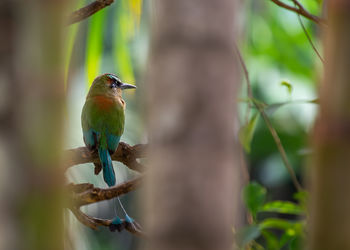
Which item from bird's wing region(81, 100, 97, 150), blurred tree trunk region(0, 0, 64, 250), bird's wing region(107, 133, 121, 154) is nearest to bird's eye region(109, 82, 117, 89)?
bird's wing region(81, 100, 97, 150)

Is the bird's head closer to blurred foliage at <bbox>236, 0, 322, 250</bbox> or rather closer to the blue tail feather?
the blue tail feather

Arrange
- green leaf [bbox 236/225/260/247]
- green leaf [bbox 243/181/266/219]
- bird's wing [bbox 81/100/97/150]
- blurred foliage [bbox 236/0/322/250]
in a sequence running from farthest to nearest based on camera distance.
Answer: blurred foliage [bbox 236/0/322/250], bird's wing [bbox 81/100/97/150], green leaf [bbox 243/181/266/219], green leaf [bbox 236/225/260/247]

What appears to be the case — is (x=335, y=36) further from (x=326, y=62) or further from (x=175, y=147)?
(x=175, y=147)

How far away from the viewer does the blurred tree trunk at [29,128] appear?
2.79ft

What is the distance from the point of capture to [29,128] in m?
0.87

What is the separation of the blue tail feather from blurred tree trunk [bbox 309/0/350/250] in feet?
8.71

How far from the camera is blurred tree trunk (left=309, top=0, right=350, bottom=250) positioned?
903mm

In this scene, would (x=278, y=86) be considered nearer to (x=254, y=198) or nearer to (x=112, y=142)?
(x=112, y=142)

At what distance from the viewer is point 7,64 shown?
85 centimetres

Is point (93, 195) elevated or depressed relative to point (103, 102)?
depressed

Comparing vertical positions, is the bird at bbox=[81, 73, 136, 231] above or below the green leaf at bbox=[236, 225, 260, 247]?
above

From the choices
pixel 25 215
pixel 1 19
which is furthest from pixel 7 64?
pixel 25 215

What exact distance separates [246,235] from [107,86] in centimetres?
256

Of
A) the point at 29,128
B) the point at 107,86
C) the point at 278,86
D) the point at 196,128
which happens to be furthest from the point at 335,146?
the point at 278,86
